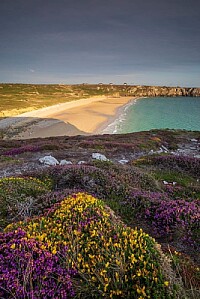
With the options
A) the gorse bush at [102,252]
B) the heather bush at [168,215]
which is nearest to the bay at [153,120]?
the heather bush at [168,215]

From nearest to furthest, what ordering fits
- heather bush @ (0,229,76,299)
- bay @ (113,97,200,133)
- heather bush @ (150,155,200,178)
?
heather bush @ (0,229,76,299), heather bush @ (150,155,200,178), bay @ (113,97,200,133)

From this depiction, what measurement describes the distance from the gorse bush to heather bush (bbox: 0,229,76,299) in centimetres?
12

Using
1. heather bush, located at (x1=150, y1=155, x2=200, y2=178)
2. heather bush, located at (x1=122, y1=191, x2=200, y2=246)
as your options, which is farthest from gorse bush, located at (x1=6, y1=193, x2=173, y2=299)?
heather bush, located at (x1=150, y1=155, x2=200, y2=178)

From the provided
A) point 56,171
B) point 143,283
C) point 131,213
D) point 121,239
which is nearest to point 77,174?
point 56,171

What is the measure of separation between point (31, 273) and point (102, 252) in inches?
42.2

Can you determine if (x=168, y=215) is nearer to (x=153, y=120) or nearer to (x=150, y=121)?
(x=150, y=121)

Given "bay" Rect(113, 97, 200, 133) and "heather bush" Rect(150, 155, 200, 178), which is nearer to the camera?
"heather bush" Rect(150, 155, 200, 178)

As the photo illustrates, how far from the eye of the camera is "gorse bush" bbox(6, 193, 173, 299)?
3.62 m

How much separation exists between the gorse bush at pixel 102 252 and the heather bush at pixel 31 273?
12cm

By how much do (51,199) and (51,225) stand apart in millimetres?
2024

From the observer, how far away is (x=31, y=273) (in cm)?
369

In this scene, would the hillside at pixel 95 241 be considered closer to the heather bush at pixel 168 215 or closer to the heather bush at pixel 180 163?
the heather bush at pixel 168 215

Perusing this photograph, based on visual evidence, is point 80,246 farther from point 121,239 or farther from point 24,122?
point 24,122

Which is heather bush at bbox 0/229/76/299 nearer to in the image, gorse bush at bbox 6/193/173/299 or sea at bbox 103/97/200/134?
gorse bush at bbox 6/193/173/299
